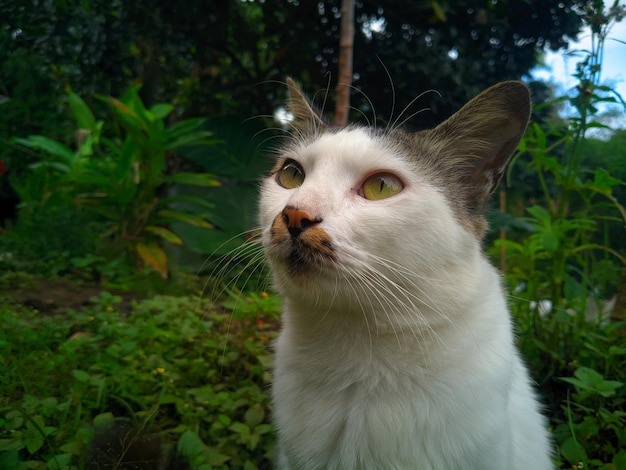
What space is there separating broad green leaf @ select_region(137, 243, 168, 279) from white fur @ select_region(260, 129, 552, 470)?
242 centimetres

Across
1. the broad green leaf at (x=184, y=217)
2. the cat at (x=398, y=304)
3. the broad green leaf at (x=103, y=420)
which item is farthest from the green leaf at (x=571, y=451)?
the broad green leaf at (x=184, y=217)

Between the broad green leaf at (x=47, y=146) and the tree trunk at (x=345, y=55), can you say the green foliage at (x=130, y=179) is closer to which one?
the broad green leaf at (x=47, y=146)

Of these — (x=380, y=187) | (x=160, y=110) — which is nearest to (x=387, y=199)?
(x=380, y=187)

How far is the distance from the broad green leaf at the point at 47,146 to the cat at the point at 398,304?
5.87 feet

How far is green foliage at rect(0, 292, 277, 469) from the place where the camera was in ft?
5.31

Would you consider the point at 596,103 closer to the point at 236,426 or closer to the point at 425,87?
the point at 425,87

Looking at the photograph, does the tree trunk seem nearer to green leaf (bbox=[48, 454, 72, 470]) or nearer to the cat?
the cat

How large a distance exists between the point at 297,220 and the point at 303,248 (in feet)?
0.25

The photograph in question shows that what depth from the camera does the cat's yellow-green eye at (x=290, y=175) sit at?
5.51ft

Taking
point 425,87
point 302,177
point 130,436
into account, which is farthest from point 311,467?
point 425,87

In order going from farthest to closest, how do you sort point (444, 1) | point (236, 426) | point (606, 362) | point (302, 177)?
point (444, 1)
point (606, 362)
point (236, 426)
point (302, 177)

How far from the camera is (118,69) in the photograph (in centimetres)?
302

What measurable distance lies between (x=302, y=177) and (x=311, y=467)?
942mm

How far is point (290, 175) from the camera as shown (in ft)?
5.65
